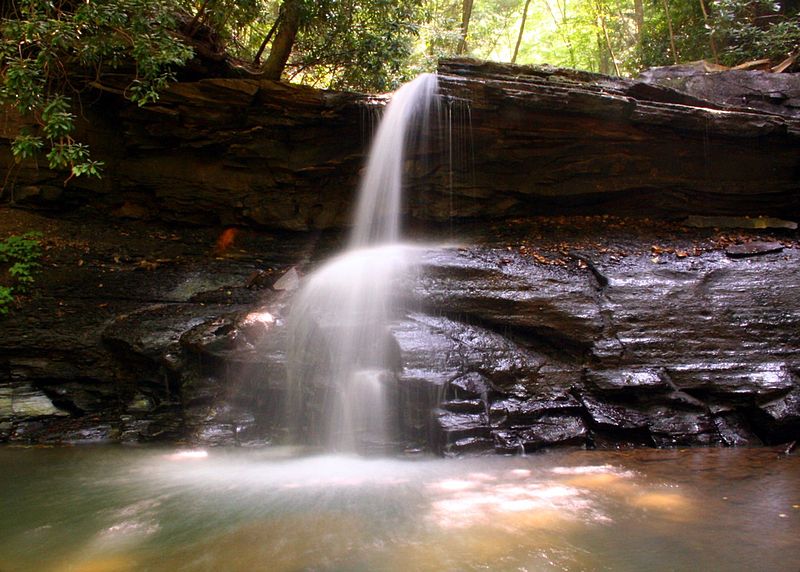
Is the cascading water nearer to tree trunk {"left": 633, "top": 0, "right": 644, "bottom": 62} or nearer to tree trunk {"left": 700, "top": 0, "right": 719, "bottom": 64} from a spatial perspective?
tree trunk {"left": 700, "top": 0, "right": 719, "bottom": 64}

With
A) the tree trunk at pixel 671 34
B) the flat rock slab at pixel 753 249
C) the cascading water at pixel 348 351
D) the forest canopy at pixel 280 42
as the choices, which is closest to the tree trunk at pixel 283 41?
the forest canopy at pixel 280 42

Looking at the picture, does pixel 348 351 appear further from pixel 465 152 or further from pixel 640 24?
pixel 640 24

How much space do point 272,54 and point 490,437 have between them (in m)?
7.07

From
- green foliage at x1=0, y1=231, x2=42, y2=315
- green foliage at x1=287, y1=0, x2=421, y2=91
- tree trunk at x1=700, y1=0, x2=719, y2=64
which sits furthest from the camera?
tree trunk at x1=700, y1=0, x2=719, y2=64

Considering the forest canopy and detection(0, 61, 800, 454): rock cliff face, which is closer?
detection(0, 61, 800, 454): rock cliff face

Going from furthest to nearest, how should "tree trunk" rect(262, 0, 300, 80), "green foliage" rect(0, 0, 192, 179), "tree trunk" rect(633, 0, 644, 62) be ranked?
"tree trunk" rect(633, 0, 644, 62), "tree trunk" rect(262, 0, 300, 80), "green foliage" rect(0, 0, 192, 179)

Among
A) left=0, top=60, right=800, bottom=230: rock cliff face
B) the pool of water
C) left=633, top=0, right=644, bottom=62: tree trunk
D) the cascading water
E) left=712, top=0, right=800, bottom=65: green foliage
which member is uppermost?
left=633, top=0, right=644, bottom=62: tree trunk

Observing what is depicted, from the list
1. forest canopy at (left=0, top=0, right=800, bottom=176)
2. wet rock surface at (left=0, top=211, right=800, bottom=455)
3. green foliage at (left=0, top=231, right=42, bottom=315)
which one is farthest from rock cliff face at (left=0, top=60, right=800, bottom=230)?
wet rock surface at (left=0, top=211, right=800, bottom=455)

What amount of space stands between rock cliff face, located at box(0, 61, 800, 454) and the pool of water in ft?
1.95

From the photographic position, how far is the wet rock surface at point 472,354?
16.7 feet

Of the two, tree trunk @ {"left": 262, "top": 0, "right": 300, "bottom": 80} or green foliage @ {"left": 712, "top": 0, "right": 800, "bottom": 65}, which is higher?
green foliage @ {"left": 712, "top": 0, "right": 800, "bottom": 65}

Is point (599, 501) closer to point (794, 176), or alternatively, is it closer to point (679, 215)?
point (679, 215)

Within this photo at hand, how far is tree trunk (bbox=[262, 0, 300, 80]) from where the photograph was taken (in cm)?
788

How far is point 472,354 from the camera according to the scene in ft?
17.9
